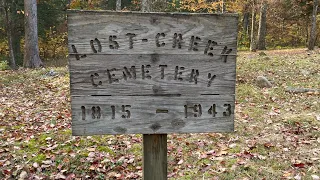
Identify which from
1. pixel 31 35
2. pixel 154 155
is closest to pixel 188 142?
pixel 154 155

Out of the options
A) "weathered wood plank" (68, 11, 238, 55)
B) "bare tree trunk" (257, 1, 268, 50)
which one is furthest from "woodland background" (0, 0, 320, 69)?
"weathered wood plank" (68, 11, 238, 55)

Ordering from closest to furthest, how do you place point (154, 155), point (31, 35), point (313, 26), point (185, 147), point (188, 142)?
point (154, 155)
point (185, 147)
point (188, 142)
point (31, 35)
point (313, 26)

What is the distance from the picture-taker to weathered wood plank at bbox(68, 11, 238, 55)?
2.10 metres

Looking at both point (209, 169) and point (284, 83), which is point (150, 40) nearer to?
point (209, 169)

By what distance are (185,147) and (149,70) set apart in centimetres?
295

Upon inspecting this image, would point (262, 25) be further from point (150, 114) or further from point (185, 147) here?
point (150, 114)

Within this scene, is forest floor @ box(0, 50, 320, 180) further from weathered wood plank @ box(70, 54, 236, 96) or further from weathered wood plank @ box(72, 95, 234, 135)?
weathered wood plank @ box(70, 54, 236, 96)

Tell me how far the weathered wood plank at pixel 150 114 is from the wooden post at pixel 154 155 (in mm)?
202

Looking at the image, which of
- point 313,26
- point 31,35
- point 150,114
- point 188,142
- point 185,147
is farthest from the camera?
point 313,26

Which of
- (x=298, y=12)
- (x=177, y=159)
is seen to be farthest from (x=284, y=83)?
(x=298, y=12)

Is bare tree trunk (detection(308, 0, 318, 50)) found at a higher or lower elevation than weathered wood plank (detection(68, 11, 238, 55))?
higher

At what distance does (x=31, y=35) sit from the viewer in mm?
13852

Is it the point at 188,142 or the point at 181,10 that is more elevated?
the point at 181,10

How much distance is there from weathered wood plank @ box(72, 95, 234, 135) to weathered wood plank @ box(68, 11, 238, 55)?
354mm
